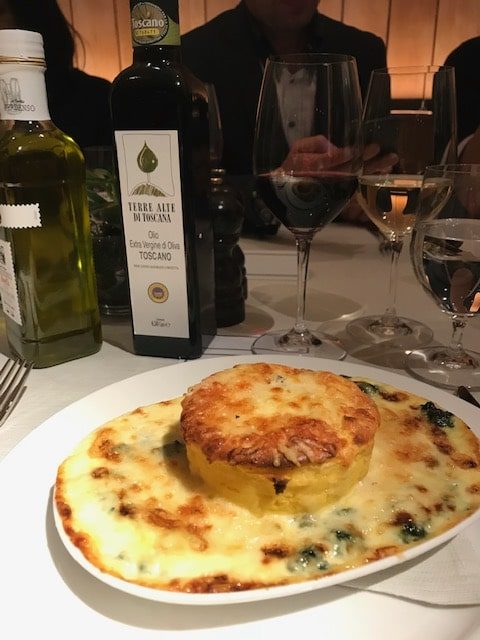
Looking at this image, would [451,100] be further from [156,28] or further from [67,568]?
[67,568]

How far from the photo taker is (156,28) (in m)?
0.82

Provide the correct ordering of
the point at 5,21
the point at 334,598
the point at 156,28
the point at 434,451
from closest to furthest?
the point at 334,598 → the point at 434,451 → the point at 156,28 → the point at 5,21

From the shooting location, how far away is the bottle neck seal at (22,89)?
2.70 ft

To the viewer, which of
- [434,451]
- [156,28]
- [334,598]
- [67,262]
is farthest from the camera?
[67,262]

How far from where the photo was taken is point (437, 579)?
1.60 ft

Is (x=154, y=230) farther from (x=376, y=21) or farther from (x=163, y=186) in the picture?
(x=376, y=21)

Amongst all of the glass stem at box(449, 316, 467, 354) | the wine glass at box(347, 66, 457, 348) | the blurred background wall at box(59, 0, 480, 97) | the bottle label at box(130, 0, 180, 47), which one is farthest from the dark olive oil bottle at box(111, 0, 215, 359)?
the blurred background wall at box(59, 0, 480, 97)

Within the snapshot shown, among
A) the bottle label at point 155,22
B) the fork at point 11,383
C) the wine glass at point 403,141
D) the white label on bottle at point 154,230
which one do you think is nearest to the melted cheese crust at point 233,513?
the fork at point 11,383

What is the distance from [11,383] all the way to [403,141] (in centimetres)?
81

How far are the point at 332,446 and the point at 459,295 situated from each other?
1.41 ft

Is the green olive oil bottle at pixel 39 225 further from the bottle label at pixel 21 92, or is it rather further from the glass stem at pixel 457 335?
the glass stem at pixel 457 335

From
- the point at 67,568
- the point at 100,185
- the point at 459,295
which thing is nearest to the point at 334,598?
the point at 67,568

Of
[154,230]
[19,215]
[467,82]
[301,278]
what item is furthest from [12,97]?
[467,82]

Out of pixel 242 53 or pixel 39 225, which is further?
pixel 242 53
